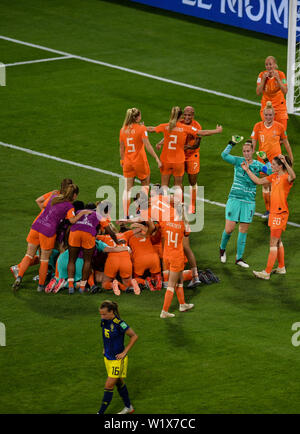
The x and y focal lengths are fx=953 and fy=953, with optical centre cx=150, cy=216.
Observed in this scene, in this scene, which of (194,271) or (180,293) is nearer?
(180,293)

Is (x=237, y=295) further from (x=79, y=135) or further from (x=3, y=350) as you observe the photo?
(x=79, y=135)

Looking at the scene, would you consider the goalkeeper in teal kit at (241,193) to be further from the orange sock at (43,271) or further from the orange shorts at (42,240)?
the orange sock at (43,271)

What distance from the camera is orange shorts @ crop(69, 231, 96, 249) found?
48.2 feet

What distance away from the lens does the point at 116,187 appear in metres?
19.3

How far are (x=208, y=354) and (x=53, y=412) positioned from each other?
7.93 feet

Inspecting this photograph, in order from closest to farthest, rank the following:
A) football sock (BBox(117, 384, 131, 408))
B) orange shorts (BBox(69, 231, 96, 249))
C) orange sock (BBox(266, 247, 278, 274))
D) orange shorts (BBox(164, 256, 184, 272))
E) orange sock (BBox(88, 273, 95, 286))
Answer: football sock (BBox(117, 384, 131, 408)) → orange shorts (BBox(164, 256, 184, 272)) → orange shorts (BBox(69, 231, 96, 249)) → orange sock (BBox(88, 273, 95, 286)) → orange sock (BBox(266, 247, 278, 274))

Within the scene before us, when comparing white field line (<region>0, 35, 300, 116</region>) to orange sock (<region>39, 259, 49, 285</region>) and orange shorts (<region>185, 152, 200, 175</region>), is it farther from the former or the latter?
orange sock (<region>39, 259, 49, 285</region>)

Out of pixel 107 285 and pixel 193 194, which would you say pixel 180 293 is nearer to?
pixel 107 285

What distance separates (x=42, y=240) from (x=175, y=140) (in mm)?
3728

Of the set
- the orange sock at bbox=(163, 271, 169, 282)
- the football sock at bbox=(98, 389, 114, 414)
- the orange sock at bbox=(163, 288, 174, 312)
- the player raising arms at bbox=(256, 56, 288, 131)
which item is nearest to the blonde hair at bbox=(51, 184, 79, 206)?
the orange sock at bbox=(163, 271, 169, 282)

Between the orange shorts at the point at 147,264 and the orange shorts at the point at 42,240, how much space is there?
4.45 feet

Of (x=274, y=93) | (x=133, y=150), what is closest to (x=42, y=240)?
(x=133, y=150)

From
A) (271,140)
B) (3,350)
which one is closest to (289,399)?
(3,350)

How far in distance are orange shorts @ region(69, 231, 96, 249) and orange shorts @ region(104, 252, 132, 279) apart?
1.40 feet
